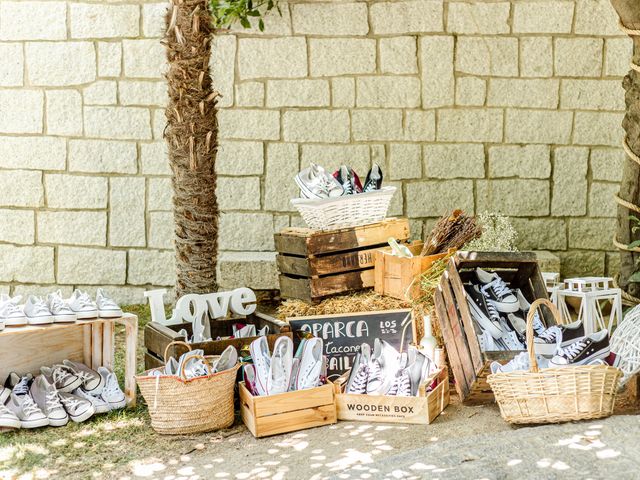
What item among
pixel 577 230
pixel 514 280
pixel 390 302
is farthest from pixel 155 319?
pixel 577 230

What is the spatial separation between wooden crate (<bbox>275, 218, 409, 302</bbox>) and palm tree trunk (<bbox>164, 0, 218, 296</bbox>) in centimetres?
47

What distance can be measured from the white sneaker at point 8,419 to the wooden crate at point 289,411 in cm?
113

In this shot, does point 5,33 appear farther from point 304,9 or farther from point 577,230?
point 577,230

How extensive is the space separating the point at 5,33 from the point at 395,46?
3.21 m

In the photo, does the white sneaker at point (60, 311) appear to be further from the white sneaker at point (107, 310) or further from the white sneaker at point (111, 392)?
the white sneaker at point (111, 392)

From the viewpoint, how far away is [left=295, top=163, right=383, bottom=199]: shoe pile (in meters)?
5.03

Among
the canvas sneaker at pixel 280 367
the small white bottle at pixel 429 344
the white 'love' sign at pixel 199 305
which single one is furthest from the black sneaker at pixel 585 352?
the white 'love' sign at pixel 199 305

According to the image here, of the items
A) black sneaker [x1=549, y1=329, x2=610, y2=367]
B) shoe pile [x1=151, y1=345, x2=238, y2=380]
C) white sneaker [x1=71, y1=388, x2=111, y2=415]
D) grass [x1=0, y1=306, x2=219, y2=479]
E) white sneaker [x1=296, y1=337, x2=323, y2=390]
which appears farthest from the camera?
white sneaker [x1=71, y1=388, x2=111, y2=415]

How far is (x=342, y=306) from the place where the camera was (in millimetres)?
4945

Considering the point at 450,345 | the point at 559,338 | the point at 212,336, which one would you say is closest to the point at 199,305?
the point at 212,336

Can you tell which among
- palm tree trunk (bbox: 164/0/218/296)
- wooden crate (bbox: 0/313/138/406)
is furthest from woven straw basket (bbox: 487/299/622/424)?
palm tree trunk (bbox: 164/0/218/296)

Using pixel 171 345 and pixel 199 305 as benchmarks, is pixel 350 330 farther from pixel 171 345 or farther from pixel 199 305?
pixel 171 345

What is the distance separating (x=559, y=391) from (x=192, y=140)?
8.24 ft

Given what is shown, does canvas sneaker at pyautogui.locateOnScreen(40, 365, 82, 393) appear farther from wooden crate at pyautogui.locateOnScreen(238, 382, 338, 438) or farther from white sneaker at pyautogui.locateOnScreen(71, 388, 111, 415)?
wooden crate at pyautogui.locateOnScreen(238, 382, 338, 438)
